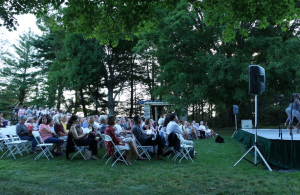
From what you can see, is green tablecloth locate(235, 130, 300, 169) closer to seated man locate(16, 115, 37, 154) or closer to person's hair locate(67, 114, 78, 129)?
person's hair locate(67, 114, 78, 129)

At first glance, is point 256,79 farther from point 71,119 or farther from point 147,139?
point 71,119

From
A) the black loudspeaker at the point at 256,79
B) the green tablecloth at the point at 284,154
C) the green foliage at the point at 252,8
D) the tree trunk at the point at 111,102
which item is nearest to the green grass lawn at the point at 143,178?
the green tablecloth at the point at 284,154

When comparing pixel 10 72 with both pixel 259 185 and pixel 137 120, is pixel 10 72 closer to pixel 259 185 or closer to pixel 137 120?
pixel 137 120

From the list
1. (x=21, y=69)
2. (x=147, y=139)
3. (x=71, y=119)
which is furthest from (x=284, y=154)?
(x=21, y=69)

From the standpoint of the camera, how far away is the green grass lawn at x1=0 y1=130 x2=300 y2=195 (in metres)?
4.43

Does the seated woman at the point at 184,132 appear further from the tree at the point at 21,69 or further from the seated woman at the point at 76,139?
the tree at the point at 21,69

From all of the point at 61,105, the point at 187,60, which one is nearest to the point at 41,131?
the point at 187,60

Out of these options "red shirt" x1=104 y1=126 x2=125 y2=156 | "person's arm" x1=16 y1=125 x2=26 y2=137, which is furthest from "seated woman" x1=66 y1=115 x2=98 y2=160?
"person's arm" x1=16 y1=125 x2=26 y2=137

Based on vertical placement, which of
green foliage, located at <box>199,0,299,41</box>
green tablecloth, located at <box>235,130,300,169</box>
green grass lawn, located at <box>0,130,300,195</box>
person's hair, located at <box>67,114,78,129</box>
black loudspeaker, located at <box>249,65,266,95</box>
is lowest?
green grass lawn, located at <box>0,130,300,195</box>

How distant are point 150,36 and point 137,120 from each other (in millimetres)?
11586

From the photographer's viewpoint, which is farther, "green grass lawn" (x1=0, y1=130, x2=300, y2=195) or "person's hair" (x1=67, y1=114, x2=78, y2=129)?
"person's hair" (x1=67, y1=114, x2=78, y2=129)

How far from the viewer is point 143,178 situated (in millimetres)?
5273

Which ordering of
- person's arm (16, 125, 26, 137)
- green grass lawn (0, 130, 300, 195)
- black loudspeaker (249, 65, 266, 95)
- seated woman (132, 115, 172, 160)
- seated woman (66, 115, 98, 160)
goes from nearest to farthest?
1. green grass lawn (0, 130, 300, 195)
2. black loudspeaker (249, 65, 266, 95)
3. seated woman (66, 115, 98, 160)
4. seated woman (132, 115, 172, 160)
5. person's arm (16, 125, 26, 137)

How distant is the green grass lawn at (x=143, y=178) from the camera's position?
4.43 m
